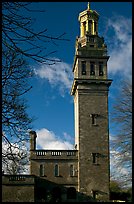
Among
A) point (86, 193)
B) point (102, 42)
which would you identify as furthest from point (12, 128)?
point (102, 42)

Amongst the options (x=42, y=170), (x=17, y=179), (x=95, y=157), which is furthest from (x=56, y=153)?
(x=17, y=179)

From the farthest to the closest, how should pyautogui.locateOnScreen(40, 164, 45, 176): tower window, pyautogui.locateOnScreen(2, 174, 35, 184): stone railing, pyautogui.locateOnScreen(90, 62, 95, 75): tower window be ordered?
1. pyautogui.locateOnScreen(90, 62, 95, 75): tower window
2. pyautogui.locateOnScreen(40, 164, 45, 176): tower window
3. pyautogui.locateOnScreen(2, 174, 35, 184): stone railing

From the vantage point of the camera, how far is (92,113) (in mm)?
31484

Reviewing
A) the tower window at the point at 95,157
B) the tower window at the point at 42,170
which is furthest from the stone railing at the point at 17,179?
the tower window at the point at 95,157

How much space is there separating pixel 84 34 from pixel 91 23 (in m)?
1.29

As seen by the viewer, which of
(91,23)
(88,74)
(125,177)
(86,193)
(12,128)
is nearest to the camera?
(12,128)

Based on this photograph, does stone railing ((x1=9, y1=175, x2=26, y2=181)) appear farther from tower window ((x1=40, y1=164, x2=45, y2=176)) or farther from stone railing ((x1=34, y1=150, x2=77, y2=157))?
stone railing ((x1=34, y1=150, x2=77, y2=157))

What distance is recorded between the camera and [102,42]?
3462 centimetres

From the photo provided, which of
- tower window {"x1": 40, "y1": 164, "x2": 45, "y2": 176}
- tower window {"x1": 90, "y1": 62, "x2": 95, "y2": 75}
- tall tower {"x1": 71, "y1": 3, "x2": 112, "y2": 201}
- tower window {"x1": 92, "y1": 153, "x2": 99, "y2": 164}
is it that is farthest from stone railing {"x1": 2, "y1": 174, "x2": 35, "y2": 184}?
tower window {"x1": 90, "y1": 62, "x2": 95, "y2": 75}

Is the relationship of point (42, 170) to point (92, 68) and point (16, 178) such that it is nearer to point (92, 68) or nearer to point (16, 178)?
point (16, 178)

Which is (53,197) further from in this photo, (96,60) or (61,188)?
(96,60)

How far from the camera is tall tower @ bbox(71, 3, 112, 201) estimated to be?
98.7 ft

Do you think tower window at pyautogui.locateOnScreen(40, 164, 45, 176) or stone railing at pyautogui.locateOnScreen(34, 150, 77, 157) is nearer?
tower window at pyautogui.locateOnScreen(40, 164, 45, 176)

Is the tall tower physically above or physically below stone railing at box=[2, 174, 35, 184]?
above
